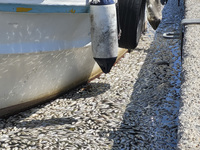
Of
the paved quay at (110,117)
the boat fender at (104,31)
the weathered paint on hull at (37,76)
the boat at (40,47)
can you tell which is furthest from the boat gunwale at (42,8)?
the paved quay at (110,117)

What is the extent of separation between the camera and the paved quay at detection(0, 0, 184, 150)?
3256 mm

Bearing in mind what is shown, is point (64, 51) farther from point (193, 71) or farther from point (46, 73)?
point (193, 71)

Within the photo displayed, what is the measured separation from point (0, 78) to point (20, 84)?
0.26 metres

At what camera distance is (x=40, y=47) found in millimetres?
3492

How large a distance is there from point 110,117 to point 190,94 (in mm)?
1155

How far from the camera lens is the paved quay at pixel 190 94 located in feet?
7.29

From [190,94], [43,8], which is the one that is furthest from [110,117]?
[43,8]

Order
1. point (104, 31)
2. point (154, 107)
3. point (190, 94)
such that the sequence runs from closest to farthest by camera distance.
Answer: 1. point (190, 94)
2. point (104, 31)
3. point (154, 107)

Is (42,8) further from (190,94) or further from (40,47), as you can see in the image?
(190,94)

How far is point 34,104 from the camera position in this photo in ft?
12.9

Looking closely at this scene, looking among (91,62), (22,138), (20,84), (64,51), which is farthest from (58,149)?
(91,62)

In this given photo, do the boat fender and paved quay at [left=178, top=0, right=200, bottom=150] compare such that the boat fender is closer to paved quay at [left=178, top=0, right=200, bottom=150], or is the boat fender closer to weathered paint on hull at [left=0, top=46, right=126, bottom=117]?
weathered paint on hull at [left=0, top=46, right=126, bottom=117]

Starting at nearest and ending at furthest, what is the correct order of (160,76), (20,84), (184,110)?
(184,110) → (20,84) → (160,76)

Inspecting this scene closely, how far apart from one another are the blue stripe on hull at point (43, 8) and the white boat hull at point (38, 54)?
0.06 meters
